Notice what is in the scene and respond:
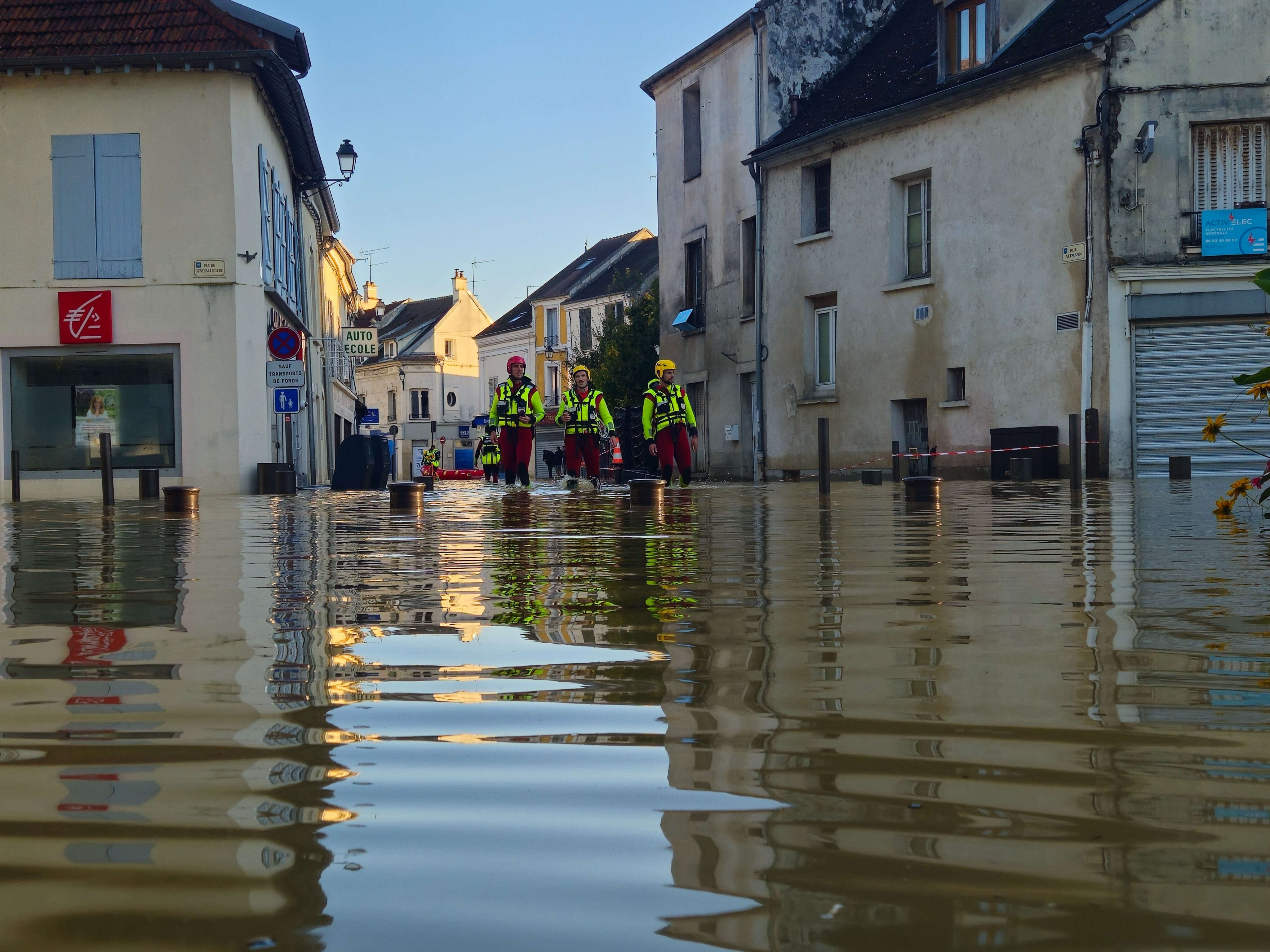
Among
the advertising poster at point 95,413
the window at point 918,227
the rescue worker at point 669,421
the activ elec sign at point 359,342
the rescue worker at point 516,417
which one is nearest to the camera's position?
the rescue worker at point 669,421

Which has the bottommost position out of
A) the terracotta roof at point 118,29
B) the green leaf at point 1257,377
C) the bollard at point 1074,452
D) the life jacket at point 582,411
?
the bollard at point 1074,452

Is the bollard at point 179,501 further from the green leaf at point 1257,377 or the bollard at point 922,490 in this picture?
the green leaf at point 1257,377

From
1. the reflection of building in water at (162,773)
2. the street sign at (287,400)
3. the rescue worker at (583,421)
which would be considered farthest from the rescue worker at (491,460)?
the reflection of building in water at (162,773)

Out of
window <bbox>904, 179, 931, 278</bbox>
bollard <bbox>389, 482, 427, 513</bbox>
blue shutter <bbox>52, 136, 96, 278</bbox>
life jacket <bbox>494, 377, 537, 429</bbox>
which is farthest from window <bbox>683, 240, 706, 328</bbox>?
bollard <bbox>389, 482, 427, 513</bbox>

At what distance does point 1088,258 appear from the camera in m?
22.8

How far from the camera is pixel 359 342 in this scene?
38812 millimetres

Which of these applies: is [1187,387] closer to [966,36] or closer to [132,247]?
[966,36]

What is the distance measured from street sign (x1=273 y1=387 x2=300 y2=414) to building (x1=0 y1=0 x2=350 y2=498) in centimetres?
294

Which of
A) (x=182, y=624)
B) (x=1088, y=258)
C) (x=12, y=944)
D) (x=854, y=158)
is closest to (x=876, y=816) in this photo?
(x=12, y=944)

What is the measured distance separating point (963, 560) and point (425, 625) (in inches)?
109

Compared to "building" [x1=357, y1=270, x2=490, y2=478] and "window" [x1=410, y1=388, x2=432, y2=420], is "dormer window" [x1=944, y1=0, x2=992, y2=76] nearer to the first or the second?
"building" [x1=357, y1=270, x2=490, y2=478]

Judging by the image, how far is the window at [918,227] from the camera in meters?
26.5

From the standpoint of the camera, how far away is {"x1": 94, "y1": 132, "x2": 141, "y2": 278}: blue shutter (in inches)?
912

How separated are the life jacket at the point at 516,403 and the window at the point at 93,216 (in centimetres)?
661
